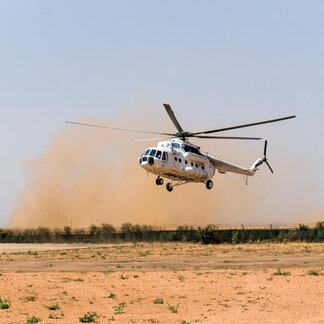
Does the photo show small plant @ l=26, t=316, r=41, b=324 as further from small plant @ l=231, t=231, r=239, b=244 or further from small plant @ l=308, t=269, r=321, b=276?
small plant @ l=231, t=231, r=239, b=244

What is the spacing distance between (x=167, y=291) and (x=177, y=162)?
3429cm

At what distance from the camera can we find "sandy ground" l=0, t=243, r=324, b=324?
73.7 feet

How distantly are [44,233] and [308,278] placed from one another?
5901 cm

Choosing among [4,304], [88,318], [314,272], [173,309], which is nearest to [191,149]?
[314,272]

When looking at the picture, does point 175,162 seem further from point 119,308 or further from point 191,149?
point 119,308

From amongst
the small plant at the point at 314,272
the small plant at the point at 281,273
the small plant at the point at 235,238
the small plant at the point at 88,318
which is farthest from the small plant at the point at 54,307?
the small plant at the point at 235,238

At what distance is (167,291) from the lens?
92.9 feet

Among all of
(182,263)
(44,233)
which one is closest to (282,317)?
(182,263)

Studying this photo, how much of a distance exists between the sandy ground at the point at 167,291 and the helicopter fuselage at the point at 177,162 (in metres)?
17.4

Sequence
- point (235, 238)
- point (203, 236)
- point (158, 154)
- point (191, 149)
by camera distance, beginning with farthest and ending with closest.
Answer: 1. point (203, 236)
2. point (235, 238)
3. point (191, 149)
4. point (158, 154)

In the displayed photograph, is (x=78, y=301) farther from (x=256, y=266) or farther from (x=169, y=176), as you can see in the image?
(x=169, y=176)

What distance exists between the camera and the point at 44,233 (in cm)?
8656

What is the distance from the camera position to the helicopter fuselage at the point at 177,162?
196 feet

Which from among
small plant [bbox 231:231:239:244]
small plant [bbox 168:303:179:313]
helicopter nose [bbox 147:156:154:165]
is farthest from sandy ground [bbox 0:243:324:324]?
small plant [bbox 231:231:239:244]
